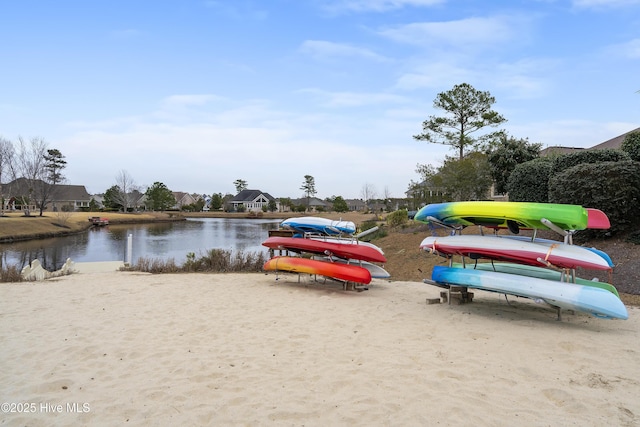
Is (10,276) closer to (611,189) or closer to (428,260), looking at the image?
(428,260)

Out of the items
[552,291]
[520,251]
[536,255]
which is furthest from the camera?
[520,251]

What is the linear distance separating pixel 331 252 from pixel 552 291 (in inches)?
163

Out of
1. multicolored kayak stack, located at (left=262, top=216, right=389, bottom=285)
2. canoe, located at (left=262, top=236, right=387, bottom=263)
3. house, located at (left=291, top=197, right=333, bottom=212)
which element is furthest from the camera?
house, located at (left=291, top=197, right=333, bottom=212)

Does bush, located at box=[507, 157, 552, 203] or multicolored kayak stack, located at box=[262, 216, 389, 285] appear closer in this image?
multicolored kayak stack, located at box=[262, 216, 389, 285]

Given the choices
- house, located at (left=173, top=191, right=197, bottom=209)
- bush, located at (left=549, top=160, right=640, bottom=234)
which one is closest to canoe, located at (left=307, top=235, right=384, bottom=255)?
bush, located at (left=549, top=160, right=640, bottom=234)

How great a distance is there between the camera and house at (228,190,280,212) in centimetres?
8945

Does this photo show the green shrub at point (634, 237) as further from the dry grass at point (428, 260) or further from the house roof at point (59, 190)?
the house roof at point (59, 190)

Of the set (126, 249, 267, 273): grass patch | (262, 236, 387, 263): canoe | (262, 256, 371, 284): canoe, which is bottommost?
(126, 249, 267, 273): grass patch

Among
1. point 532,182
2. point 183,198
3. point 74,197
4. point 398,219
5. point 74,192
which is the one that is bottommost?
point 398,219

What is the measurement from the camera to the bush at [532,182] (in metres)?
13.2

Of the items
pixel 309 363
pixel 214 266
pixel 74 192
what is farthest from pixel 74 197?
pixel 309 363

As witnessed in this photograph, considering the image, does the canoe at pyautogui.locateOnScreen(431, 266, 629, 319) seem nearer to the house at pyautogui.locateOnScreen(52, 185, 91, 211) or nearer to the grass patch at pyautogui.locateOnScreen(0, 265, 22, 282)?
the grass patch at pyautogui.locateOnScreen(0, 265, 22, 282)

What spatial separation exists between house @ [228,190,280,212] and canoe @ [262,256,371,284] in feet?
260

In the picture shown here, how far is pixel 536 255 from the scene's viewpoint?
18.3 ft
